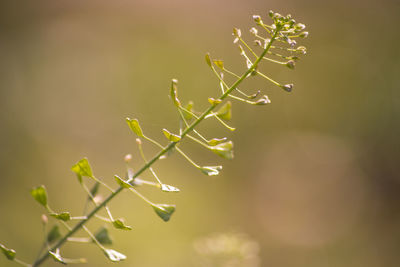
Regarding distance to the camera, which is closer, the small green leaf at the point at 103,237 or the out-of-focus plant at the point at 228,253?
the small green leaf at the point at 103,237

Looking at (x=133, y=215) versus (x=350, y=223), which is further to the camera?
(x=350, y=223)

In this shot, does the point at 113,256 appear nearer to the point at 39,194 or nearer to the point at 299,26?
the point at 39,194

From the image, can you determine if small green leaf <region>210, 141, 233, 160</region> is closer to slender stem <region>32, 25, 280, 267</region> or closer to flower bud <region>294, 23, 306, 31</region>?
slender stem <region>32, 25, 280, 267</region>

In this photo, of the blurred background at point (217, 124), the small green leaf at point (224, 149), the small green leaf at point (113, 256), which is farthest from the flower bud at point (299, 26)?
the blurred background at point (217, 124)

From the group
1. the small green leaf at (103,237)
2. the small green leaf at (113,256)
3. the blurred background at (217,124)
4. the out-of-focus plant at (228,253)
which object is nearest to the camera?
the small green leaf at (113,256)

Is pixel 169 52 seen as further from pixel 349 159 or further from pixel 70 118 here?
pixel 349 159

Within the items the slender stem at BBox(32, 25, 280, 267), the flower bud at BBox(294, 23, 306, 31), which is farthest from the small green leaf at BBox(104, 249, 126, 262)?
the flower bud at BBox(294, 23, 306, 31)

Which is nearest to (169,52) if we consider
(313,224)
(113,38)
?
(113,38)

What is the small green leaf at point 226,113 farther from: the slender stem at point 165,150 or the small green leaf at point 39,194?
the small green leaf at point 39,194

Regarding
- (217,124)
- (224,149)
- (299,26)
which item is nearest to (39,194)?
(224,149)
